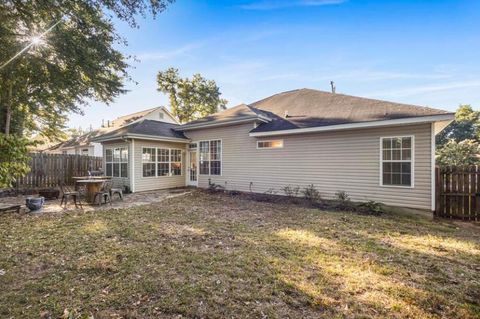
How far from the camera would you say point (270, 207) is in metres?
8.38

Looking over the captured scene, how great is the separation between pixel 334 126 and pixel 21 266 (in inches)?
356

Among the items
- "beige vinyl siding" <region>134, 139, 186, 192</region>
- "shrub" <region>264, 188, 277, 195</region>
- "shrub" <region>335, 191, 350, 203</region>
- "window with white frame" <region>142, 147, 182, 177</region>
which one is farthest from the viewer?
"window with white frame" <region>142, 147, 182, 177</region>

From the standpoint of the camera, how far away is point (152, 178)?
495 inches

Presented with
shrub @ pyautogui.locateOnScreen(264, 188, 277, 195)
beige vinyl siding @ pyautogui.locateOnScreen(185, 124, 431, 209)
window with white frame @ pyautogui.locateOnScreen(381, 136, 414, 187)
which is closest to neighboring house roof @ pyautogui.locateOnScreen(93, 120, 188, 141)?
beige vinyl siding @ pyautogui.locateOnScreen(185, 124, 431, 209)

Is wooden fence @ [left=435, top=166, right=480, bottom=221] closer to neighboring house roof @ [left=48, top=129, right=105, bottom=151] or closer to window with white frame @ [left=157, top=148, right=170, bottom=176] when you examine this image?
window with white frame @ [left=157, top=148, right=170, bottom=176]

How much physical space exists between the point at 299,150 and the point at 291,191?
5.94ft

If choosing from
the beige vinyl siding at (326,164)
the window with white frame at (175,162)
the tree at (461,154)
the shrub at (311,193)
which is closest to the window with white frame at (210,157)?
the beige vinyl siding at (326,164)

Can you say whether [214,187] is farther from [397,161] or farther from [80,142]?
[80,142]

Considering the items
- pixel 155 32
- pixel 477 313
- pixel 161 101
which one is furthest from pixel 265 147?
pixel 161 101

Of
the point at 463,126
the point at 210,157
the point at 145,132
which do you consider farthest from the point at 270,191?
the point at 463,126

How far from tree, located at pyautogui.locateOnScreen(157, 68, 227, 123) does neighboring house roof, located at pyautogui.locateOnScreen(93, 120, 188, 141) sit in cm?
1663

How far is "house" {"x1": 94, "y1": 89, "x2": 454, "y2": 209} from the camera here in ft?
25.0

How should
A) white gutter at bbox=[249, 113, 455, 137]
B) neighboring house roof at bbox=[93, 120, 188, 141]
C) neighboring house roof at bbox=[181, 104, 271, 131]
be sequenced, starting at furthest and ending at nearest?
neighboring house roof at bbox=[93, 120, 188, 141] → neighboring house roof at bbox=[181, 104, 271, 131] → white gutter at bbox=[249, 113, 455, 137]

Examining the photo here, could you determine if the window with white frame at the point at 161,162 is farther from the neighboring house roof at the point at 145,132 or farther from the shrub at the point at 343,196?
the shrub at the point at 343,196
